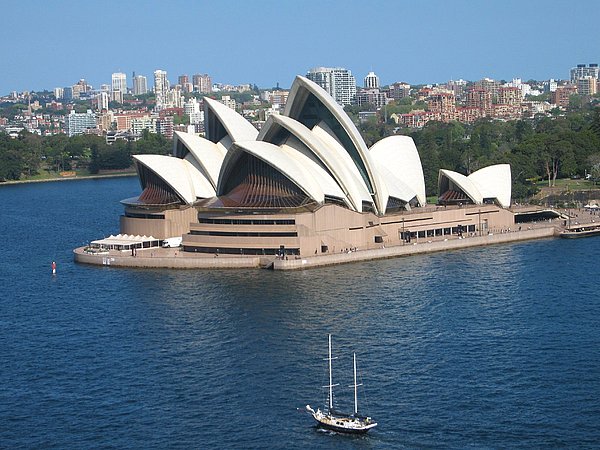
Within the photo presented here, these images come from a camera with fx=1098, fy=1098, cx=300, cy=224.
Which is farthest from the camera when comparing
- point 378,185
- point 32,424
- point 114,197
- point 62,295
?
point 114,197

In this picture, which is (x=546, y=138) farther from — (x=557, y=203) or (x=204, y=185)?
(x=204, y=185)

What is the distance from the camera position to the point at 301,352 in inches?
1308

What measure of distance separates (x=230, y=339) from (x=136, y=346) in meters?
2.98

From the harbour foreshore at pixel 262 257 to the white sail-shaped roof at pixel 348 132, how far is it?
10.1 ft

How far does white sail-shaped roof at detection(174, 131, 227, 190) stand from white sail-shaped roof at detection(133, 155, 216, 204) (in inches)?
16.0

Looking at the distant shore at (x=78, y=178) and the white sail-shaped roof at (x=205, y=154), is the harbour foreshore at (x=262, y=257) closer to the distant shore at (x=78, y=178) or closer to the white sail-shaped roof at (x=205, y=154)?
the white sail-shaped roof at (x=205, y=154)

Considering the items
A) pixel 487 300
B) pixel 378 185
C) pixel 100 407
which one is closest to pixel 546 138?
pixel 378 185

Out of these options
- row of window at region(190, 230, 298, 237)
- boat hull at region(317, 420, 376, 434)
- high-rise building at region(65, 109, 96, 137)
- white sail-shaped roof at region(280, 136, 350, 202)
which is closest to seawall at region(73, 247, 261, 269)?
row of window at region(190, 230, 298, 237)

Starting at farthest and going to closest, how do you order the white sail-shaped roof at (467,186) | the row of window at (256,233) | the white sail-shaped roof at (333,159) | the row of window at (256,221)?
the white sail-shaped roof at (467,186)
the white sail-shaped roof at (333,159)
the row of window at (256,221)
the row of window at (256,233)

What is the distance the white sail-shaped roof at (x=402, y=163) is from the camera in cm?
5712

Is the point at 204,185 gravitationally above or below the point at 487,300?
above

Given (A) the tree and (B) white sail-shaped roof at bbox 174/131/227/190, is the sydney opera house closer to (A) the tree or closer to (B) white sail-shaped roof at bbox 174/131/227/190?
(B) white sail-shaped roof at bbox 174/131/227/190

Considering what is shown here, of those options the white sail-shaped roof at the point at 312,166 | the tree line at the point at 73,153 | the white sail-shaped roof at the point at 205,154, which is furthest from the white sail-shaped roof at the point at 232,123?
the tree line at the point at 73,153

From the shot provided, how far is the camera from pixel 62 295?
44000mm
